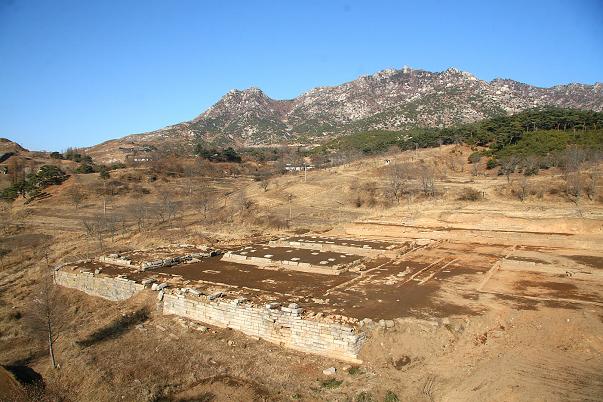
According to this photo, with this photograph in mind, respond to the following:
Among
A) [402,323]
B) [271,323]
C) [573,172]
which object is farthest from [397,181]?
[271,323]

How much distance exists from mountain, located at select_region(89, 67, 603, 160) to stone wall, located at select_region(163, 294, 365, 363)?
288 feet

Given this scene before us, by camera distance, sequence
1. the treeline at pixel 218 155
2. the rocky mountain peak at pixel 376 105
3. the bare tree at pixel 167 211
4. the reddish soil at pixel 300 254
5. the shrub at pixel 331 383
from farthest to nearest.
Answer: the rocky mountain peak at pixel 376 105
the treeline at pixel 218 155
the bare tree at pixel 167 211
the reddish soil at pixel 300 254
the shrub at pixel 331 383

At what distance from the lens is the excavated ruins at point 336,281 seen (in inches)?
504

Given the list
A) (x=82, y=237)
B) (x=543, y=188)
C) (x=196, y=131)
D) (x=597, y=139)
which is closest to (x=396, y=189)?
(x=543, y=188)

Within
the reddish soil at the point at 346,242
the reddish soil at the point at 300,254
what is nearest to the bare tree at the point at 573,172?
the reddish soil at the point at 346,242

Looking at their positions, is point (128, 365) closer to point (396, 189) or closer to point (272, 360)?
point (272, 360)

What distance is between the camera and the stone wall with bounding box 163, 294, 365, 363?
11508mm

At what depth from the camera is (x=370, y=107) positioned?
127562 millimetres

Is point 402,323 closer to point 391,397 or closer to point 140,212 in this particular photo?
point 391,397

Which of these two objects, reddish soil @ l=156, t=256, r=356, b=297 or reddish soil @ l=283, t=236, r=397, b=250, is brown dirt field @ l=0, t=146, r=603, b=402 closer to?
reddish soil @ l=156, t=256, r=356, b=297

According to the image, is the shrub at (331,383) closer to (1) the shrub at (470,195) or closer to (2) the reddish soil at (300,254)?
(2) the reddish soil at (300,254)

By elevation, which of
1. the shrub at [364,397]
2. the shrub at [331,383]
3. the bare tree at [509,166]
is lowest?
the shrub at [331,383]

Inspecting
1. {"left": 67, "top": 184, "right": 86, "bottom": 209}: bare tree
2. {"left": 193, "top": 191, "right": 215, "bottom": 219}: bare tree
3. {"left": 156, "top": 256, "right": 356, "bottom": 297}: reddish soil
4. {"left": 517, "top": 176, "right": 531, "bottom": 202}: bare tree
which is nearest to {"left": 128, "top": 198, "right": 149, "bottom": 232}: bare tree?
{"left": 193, "top": 191, "right": 215, "bottom": 219}: bare tree

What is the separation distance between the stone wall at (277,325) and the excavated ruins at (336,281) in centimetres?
3
